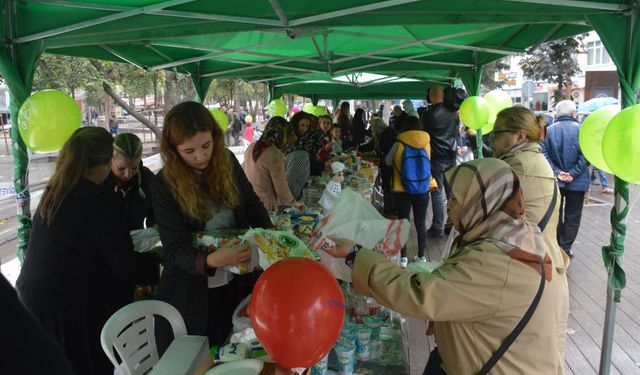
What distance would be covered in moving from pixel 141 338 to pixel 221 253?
2.32ft

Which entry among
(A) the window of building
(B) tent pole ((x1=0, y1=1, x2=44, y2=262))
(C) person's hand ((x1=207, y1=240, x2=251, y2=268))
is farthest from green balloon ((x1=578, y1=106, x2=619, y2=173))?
(A) the window of building

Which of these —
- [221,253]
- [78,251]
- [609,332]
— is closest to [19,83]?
[78,251]

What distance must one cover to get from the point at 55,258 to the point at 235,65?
194 inches

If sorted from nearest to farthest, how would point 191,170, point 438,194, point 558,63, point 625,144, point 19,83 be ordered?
point 191,170 < point 625,144 < point 19,83 < point 438,194 < point 558,63

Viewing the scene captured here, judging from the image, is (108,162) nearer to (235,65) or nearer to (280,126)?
(280,126)

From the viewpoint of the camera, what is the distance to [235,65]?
652 cm

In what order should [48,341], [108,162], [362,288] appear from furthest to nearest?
[108,162] < [362,288] < [48,341]

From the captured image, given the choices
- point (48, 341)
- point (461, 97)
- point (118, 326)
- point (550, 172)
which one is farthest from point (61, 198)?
point (461, 97)

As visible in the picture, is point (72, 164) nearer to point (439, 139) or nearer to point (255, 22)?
point (255, 22)

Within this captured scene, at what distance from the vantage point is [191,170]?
6.23 feet

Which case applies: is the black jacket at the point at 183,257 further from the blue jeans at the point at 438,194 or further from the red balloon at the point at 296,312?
the blue jeans at the point at 438,194

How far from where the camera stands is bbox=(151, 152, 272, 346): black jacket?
1809mm

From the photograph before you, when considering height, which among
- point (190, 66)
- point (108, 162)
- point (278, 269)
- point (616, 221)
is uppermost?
point (190, 66)

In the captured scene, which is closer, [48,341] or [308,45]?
[48,341]
